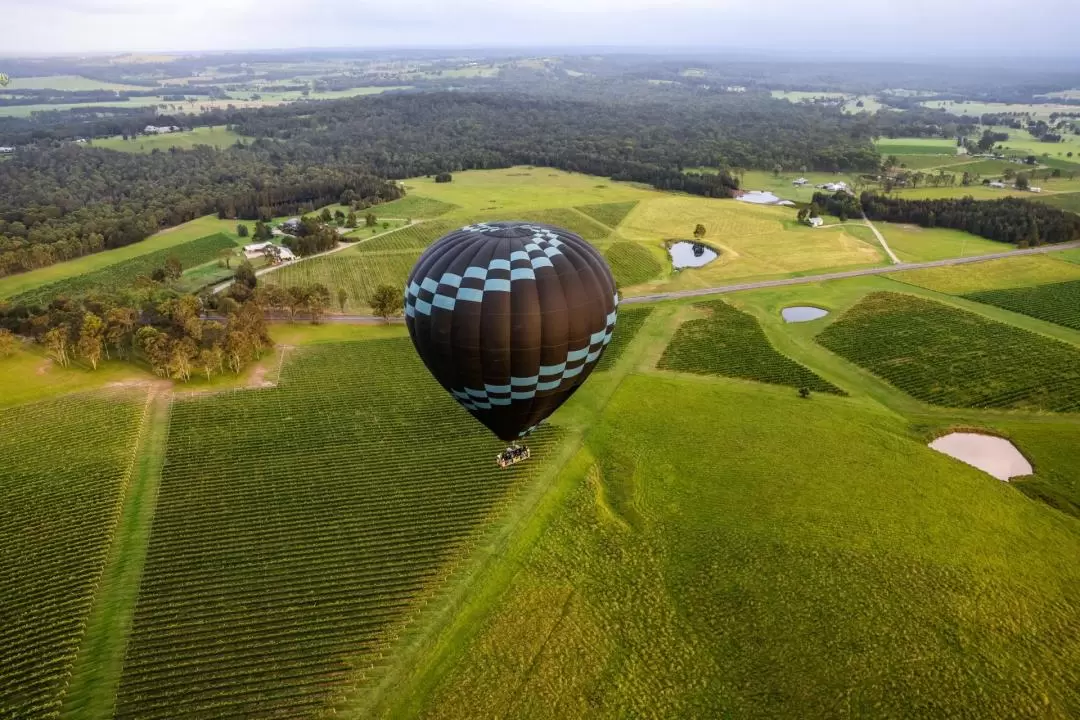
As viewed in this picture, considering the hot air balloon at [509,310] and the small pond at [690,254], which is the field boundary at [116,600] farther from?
the small pond at [690,254]

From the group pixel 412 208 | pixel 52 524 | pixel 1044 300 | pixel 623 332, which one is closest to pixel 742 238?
pixel 1044 300

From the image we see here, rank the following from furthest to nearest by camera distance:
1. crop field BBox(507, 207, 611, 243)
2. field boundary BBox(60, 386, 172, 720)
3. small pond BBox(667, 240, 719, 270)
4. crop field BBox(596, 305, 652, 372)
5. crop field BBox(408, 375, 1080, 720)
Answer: crop field BBox(507, 207, 611, 243)
small pond BBox(667, 240, 719, 270)
crop field BBox(596, 305, 652, 372)
field boundary BBox(60, 386, 172, 720)
crop field BBox(408, 375, 1080, 720)

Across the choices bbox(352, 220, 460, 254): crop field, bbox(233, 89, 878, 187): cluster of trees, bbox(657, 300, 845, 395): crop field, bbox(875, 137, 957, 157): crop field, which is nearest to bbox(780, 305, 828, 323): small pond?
bbox(657, 300, 845, 395): crop field

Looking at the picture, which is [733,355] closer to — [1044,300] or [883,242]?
[1044,300]

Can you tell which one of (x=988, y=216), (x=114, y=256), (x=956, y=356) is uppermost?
(x=988, y=216)

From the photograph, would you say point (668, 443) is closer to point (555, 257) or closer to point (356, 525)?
point (555, 257)

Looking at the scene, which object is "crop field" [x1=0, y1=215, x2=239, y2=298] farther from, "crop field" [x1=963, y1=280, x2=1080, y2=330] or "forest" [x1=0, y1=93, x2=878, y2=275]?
"crop field" [x1=963, y1=280, x2=1080, y2=330]
